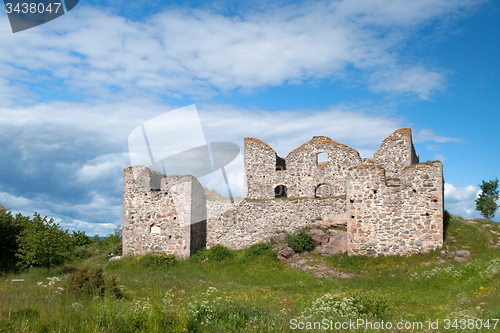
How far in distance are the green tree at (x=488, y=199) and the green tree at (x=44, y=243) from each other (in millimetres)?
40272

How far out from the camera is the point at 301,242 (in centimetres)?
1911

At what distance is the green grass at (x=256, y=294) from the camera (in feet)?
25.4

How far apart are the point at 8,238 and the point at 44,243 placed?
4.27 metres

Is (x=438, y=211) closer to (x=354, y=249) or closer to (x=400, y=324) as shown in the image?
(x=354, y=249)

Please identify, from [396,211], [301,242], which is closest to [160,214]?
[301,242]

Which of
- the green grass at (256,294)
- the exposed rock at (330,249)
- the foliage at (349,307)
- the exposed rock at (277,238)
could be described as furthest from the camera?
the exposed rock at (277,238)

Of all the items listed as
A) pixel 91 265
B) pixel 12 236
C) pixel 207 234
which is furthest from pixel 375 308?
pixel 12 236

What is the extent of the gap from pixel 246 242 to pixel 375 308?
13.0m

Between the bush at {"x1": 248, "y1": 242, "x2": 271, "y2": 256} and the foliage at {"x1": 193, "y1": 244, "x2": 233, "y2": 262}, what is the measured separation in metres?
1.38

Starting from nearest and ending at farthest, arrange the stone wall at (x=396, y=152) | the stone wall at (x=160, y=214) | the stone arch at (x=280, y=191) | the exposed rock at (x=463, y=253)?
1. the exposed rock at (x=463, y=253)
2. the stone wall at (x=160, y=214)
3. the stone wall at (x=396, y=152)
4. the stone arch at (x=280, y=191)

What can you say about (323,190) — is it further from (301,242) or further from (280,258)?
(280,258)

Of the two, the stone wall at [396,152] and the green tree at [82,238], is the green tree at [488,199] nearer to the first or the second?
the stone wall at [396,152]

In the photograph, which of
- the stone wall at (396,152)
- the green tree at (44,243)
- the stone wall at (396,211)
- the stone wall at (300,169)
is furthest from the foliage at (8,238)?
the stone wall at (396,152)

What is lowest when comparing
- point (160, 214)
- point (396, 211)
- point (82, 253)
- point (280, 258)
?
point (82, 253)
